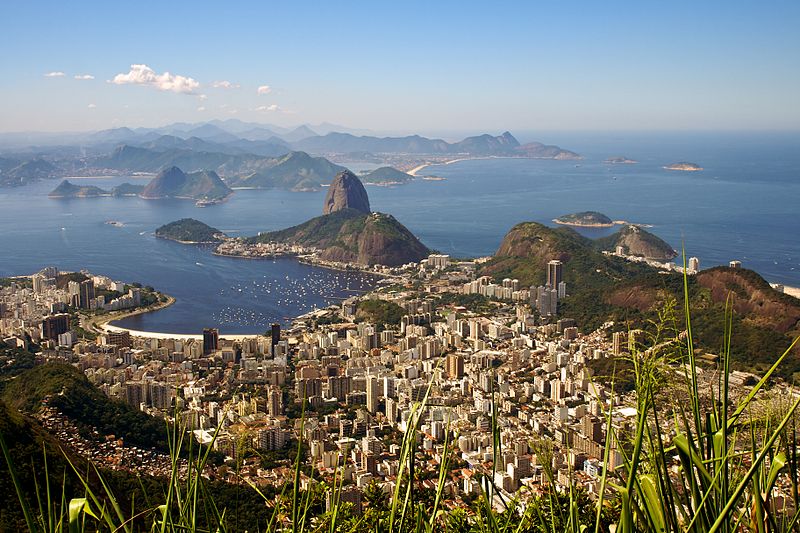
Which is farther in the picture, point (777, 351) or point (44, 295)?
point (44, 295)

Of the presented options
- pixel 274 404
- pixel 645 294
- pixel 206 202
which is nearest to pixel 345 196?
pixel 206 202

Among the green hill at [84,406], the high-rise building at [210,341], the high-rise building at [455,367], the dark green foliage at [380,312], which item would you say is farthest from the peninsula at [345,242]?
the green hill at [84,406]

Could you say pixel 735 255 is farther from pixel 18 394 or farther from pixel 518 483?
pixel 18 394

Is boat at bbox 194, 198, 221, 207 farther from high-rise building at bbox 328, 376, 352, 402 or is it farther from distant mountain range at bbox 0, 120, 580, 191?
high-rise building at bbox 328, 376, 352, 402

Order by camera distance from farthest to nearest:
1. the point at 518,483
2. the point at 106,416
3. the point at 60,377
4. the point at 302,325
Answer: the point at 302,325 → the point at 60,377 → the point at 106,416 → the point at 518,483

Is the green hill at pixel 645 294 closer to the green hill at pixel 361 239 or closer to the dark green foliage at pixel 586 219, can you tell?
the green hill at pixel 361 239

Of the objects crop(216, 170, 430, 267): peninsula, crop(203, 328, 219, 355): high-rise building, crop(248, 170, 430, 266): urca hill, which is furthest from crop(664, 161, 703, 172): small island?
crop(203, 328, 219, 355): high-rise building

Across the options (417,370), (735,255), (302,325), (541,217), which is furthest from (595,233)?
(417,370)
